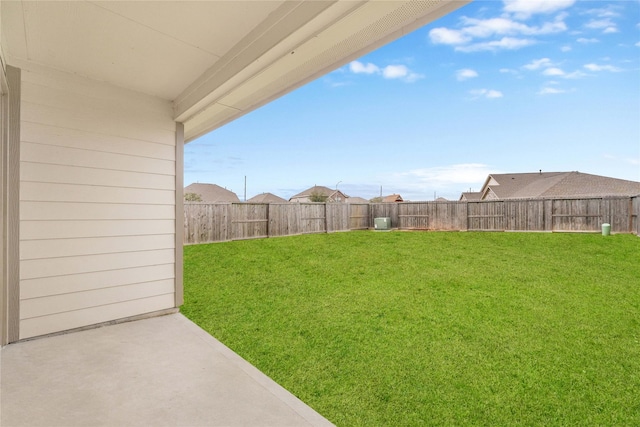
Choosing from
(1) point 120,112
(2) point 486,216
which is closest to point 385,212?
(2) point 486,216

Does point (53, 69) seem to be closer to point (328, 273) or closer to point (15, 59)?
point (15, 59)

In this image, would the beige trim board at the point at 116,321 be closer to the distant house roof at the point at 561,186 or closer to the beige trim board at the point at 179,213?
the beige trim board at the point at 179,213

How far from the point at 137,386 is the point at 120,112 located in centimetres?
235

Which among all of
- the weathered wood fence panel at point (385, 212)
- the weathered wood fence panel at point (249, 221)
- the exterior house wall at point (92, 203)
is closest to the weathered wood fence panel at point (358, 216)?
the weathered wood fence panel at point (385, 212)

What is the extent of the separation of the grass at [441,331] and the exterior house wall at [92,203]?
2.48 ft

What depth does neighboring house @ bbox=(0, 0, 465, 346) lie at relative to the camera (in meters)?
1.57

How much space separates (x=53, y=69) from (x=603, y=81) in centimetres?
828

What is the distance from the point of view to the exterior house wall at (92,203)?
7.45 ft

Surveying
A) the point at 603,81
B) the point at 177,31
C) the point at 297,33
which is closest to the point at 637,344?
the point at 297,33

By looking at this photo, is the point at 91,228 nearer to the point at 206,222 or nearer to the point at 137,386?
the point at 137,386

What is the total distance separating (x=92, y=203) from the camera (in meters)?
2.56

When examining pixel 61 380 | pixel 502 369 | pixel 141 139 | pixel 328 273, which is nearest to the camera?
pixel 61 380

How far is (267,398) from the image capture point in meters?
1.61

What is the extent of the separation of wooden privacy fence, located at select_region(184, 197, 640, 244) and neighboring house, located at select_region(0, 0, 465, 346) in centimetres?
437
